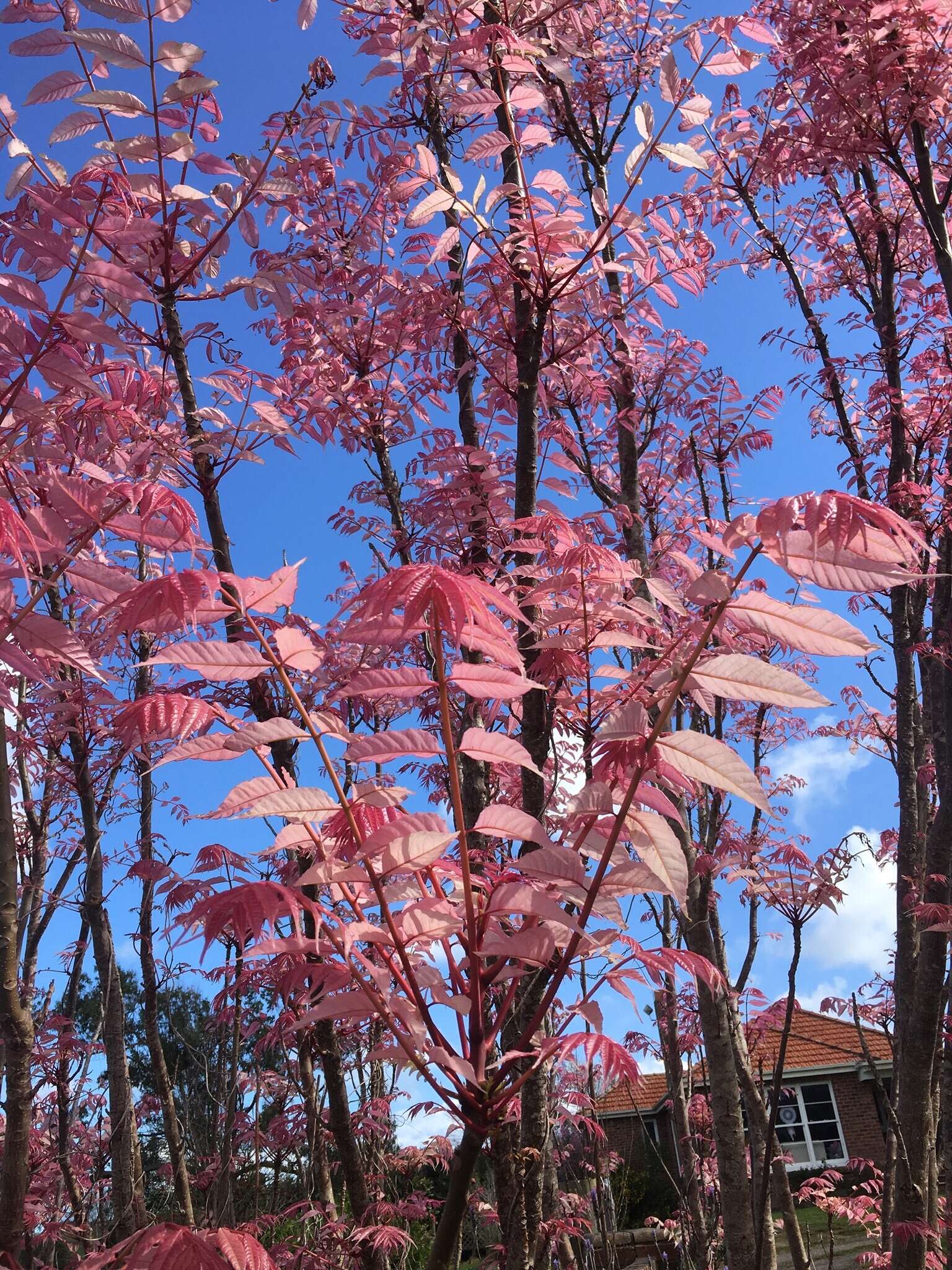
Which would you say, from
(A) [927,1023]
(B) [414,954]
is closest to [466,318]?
(B) [414,954]

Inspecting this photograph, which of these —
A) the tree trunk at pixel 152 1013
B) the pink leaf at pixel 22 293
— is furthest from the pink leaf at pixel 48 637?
the tree trunk at pixel 152 1013

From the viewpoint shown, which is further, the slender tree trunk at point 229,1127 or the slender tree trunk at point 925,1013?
the slender tree trunk at point 925,1013

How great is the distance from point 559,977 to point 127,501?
3.87ft

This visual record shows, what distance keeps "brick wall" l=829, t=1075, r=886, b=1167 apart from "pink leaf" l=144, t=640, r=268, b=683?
21.6 m

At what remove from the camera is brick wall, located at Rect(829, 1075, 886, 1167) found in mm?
19234

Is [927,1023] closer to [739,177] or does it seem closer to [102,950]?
[102,950]

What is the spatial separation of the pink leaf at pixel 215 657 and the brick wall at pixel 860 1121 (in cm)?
2163

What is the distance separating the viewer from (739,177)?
5602mm

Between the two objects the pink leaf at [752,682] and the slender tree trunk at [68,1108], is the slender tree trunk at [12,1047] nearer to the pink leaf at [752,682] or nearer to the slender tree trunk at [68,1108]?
the pink leaf at [752,682]

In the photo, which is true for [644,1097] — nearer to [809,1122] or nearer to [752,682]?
[809,1122]

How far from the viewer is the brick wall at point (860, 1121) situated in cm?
1923

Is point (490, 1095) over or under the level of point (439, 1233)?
over

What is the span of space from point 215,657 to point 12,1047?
1.20 metres

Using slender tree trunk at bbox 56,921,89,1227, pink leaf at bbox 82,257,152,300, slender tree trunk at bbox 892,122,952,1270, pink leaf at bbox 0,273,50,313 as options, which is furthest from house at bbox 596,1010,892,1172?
pink leaf at bbox 0,273,50,313
